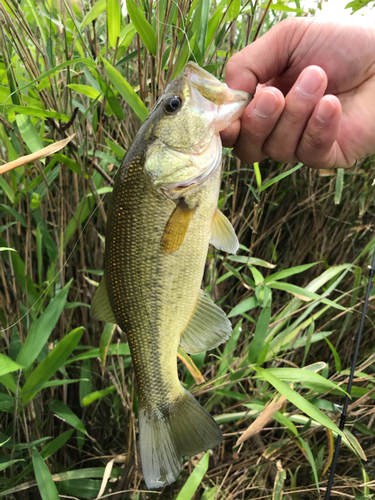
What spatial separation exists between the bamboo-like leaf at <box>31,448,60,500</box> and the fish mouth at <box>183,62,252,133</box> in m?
1.27

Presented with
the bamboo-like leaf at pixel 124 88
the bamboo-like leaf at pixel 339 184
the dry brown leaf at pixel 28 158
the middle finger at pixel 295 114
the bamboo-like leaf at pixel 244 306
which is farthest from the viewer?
the bamboo-like leaf at pixel 339 184

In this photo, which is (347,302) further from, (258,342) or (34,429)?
(34,429)

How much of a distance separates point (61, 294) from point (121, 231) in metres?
0.47

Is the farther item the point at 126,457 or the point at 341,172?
the point at 341,172

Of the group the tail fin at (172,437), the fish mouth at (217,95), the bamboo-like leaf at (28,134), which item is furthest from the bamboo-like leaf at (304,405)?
the bamboo-like leaf at (28,134)

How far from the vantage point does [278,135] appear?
3.77ft

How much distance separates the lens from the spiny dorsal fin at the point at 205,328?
3.44 ft

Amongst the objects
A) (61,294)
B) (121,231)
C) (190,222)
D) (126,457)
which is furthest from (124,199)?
(126,457)

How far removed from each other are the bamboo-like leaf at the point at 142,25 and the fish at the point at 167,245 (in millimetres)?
210

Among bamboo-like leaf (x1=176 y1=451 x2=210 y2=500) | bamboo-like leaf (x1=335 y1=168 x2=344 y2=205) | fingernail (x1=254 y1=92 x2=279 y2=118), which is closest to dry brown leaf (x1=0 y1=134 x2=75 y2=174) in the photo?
fingernail (x1=254 y1=92 x2=279 y2=118)

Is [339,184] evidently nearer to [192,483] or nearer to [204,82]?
[204,82]

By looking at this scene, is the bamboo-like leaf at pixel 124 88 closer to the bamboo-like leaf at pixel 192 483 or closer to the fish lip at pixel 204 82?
the fish lip at pixel 204 82

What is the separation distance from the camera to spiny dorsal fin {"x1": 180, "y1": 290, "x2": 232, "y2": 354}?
105cm

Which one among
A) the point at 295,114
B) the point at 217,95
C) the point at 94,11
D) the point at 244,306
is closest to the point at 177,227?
the point at 217,95
